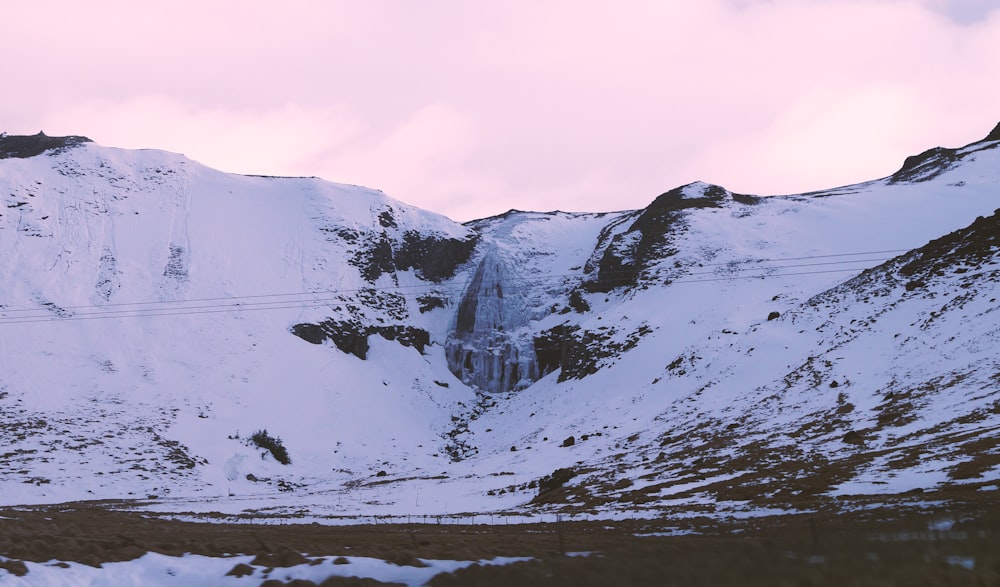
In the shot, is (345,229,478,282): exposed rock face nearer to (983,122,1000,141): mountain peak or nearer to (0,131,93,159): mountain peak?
(0,131,93,159): mountain peak

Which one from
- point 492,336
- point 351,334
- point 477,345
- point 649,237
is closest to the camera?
point 351,334

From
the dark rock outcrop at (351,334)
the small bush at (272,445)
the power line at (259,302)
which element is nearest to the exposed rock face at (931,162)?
the power line at (259,302)

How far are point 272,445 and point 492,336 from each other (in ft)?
156

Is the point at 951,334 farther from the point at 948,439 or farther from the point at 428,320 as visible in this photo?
the point at 428,320

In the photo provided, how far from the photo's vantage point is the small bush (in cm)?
7363

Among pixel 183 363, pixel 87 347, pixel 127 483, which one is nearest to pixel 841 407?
pixel 127 483

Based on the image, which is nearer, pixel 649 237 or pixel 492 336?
pixel 649 237

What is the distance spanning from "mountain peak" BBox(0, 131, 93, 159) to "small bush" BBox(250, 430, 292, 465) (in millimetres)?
69807

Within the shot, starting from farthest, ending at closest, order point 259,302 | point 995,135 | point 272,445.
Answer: point 995,135 → point 259,302 → point 272,445

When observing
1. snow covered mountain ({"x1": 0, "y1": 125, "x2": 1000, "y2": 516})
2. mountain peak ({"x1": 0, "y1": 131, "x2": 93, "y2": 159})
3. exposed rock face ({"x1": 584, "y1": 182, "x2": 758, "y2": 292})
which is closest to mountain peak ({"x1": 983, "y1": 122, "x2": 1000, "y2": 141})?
snow covered mountain ({"x1": 0, "y1": 125, "x2": 1000, "y2": 516})

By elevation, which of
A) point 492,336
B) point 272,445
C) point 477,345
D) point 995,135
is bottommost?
point 272,445

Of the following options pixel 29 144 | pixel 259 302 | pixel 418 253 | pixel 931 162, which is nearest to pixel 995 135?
pixel 931 162

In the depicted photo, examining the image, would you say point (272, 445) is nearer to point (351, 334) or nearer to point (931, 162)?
point (351, 334)

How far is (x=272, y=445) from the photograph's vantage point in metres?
74.7
